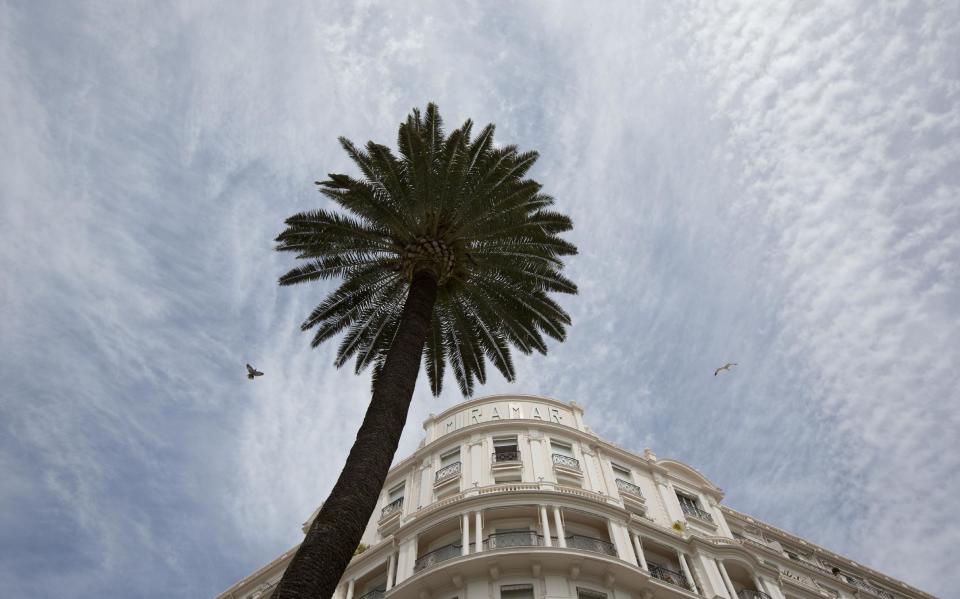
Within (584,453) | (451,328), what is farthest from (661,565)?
(451,328)

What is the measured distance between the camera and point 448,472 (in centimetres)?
2873

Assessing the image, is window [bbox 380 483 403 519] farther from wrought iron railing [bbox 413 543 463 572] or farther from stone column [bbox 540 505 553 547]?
stone column [bbox 540 505 553 547]

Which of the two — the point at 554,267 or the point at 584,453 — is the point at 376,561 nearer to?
the point at 584,453

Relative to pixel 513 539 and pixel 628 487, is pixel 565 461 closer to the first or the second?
pixel 628 487

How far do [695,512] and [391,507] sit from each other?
1419 centimetres

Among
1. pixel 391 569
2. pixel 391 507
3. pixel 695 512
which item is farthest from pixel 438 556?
pixel 695 512

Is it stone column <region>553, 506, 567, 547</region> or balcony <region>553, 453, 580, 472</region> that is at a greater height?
balcony <region>553, 453, 580, 472</region>

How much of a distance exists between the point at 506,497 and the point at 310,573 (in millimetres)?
15970

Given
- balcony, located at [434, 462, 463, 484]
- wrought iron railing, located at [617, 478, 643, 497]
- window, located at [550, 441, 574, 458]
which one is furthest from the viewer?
window, located at [550, 441, 574, 458]

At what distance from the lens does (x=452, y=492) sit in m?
Answer: 27.5

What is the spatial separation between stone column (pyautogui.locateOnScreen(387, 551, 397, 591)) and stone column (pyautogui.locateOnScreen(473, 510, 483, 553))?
3.43 meters

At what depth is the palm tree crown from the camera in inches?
741

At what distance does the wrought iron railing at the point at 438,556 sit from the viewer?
24.0m

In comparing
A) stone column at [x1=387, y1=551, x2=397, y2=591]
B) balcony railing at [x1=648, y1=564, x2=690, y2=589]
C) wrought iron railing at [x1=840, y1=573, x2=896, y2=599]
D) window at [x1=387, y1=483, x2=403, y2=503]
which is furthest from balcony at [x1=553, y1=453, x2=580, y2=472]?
wrought iron railing at [x1=840, y1=573, x2=896, y2=599]
